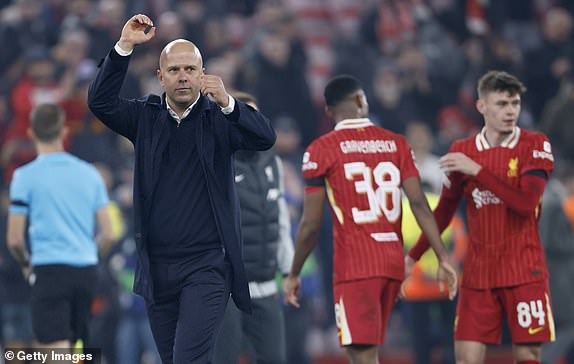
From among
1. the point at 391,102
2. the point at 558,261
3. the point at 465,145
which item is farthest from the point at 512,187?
the point at 391,102

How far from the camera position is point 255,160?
33.0 feet

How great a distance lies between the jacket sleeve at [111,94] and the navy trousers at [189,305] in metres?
0.93

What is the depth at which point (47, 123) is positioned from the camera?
10.2 m

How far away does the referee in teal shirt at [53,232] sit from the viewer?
10188mm

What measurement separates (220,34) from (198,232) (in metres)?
9.18

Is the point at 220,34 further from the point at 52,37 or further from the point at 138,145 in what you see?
the point at 138,145

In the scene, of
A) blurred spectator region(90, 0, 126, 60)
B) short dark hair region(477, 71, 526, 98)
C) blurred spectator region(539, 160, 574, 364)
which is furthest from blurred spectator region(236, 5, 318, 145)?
short dark hair region(477, 71, 526, 98)

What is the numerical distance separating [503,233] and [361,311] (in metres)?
1.15

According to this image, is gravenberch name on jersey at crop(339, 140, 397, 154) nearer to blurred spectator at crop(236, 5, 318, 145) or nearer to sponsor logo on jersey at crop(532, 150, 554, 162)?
sponsor logo on jersey at crop(532, 150, 554, 162)

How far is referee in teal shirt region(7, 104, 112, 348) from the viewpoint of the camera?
1019cm

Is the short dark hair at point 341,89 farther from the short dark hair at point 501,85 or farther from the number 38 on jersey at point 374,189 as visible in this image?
the short dark hair at point 501,85

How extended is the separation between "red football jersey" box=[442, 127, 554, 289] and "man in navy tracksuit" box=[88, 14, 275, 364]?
1979 millimetres

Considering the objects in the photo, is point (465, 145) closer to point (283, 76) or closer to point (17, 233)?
point (17, 233)

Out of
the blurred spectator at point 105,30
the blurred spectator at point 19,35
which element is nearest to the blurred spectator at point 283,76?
the blurred spectator at point 105,30
